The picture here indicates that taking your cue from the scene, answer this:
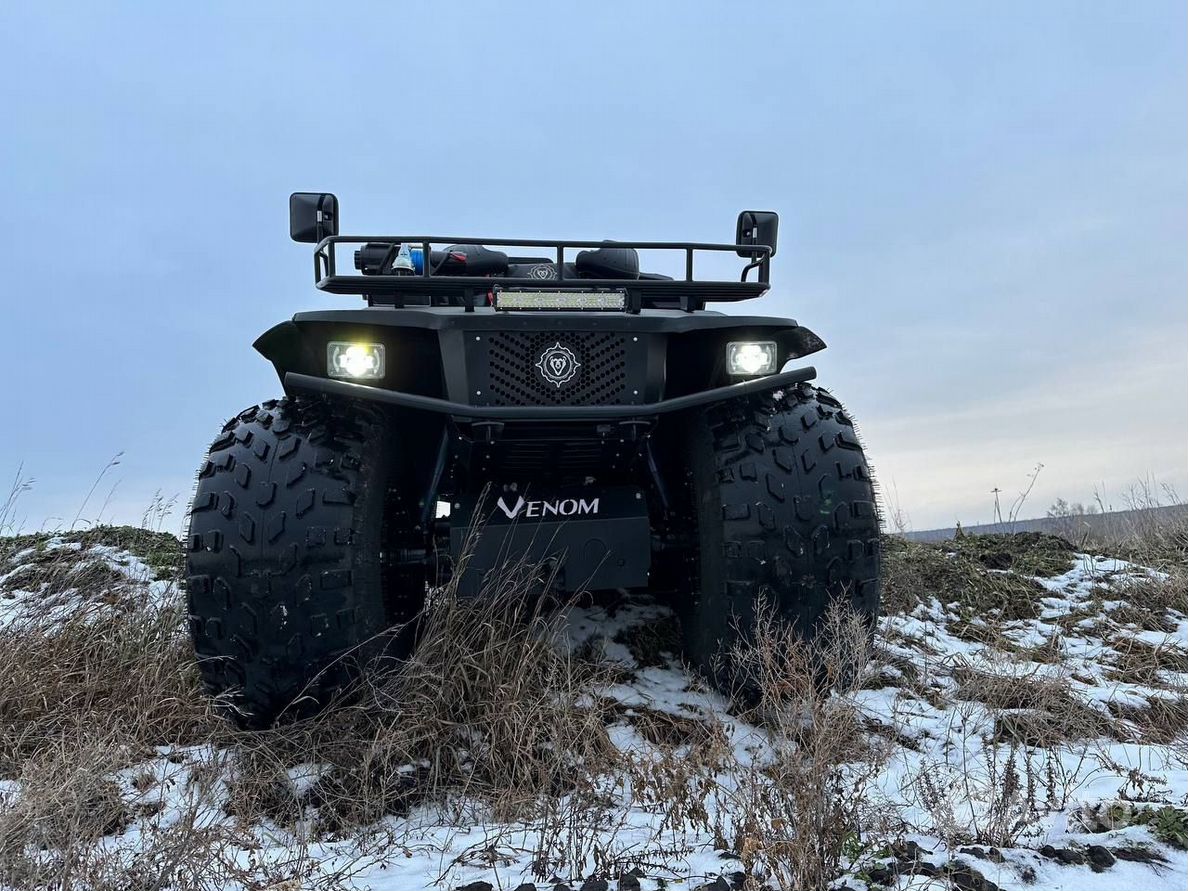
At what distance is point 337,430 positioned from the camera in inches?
136

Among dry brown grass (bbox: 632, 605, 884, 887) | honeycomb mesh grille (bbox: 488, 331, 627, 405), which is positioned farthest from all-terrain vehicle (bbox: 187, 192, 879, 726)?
dry brown grass (bbox: 632, 605, 884, 887)

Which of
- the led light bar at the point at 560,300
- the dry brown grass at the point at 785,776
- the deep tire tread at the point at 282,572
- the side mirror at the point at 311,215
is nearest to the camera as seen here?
the dry brown grass at the point at 785,776

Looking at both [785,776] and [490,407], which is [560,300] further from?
[785,776]

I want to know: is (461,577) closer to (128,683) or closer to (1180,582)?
(128,683)

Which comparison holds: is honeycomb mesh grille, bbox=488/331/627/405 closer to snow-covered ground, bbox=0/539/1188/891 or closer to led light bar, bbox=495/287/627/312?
led light bar, bbox=495/287/627/312

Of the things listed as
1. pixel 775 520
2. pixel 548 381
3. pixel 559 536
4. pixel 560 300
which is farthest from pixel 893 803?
pixel 560 300

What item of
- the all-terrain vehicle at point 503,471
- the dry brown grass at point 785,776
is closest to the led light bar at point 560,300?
the all-terrain vehicle at point 503,471

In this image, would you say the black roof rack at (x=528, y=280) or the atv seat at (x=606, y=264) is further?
the atv seat at (x=606, y=264)

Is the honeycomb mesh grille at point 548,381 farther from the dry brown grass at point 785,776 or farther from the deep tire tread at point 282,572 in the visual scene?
the dry brown grass at point 785,776

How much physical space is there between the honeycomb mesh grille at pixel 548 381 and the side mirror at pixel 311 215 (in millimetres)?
1194

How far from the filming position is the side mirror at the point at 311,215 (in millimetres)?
3916

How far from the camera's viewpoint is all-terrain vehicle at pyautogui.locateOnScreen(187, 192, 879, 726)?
10.6 ft

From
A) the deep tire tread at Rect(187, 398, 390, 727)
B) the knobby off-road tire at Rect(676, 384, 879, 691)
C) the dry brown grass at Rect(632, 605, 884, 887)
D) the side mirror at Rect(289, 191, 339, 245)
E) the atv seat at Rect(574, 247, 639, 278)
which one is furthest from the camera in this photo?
the atv seat at Rect(574, 247, 639, 278)

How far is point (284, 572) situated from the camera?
3174 mm
